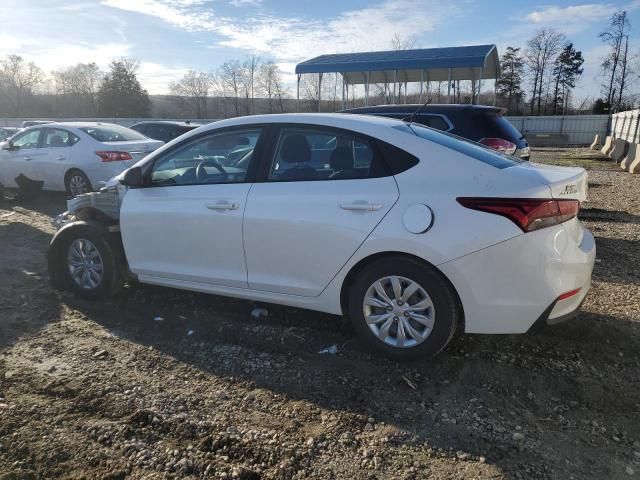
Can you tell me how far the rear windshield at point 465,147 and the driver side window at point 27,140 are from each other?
29.7 feet

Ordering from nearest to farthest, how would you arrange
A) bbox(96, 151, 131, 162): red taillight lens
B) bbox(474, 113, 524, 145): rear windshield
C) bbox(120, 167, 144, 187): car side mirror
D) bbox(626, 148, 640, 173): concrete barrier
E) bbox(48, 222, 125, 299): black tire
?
bbox(120, 167, 144, 187): car side mirror, bbox(48, 222, 125, 299): black tire, bbox(474, 113, 524, 145): rear windshield, bbox(96, 151, 131, 162): red taillight lens, bbox(626, 148, 640, 173): concrete barrier

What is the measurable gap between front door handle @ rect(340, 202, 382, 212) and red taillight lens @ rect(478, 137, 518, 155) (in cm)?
451

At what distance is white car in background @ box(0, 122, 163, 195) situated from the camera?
9281mm

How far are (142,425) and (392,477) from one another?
4.83 ft

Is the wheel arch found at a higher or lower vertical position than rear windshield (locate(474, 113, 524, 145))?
lower

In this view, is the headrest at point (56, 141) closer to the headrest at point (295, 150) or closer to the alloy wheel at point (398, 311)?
the headrest at point (295, 150)

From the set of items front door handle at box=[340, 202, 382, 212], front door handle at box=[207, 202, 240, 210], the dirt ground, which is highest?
front door handle at box=[340, 202, 382, 212]

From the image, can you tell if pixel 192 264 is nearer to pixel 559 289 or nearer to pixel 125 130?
pixel 559 289

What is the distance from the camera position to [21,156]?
10195mm

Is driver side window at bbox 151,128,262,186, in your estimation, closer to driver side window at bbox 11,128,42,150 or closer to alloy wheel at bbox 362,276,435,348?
alloy wheel at bbox 362,276,435,348

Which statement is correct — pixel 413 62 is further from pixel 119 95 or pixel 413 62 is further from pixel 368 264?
pixel 119 95

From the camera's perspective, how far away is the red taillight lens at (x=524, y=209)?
3.05 meters

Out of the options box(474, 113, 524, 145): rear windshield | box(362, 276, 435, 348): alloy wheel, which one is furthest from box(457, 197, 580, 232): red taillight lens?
box(474, 113, 524, 145): rear windshield

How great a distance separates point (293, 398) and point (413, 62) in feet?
67.4
